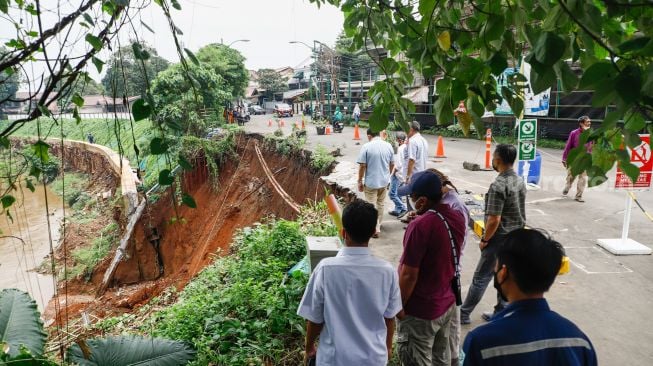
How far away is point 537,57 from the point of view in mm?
1093

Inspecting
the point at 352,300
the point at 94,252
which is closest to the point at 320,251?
the point at 352,300

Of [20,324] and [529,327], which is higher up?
[529,327]

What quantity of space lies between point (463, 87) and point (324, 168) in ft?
33.8

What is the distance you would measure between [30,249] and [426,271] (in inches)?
753

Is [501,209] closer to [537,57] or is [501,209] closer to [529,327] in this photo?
[529,327]

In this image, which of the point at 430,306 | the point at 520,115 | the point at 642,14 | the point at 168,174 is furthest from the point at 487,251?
the point at 168,174

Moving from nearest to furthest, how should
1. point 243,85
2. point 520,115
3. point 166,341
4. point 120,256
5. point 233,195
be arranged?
1. point 520,115
2. point 166,341
3. point 120,256
4. point 233,195
5. point 243,85

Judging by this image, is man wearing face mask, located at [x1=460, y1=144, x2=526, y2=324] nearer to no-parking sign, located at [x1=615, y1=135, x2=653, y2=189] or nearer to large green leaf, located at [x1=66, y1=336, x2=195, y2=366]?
large green leaf, located at [x1=66, y1=336, x2=195, y2=366]

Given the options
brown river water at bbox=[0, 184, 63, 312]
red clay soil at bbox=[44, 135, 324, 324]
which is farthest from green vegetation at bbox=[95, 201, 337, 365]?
brown river water at bbox=[0, 184, 63, 312]

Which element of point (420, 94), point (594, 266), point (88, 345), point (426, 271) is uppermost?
point (420, 94)

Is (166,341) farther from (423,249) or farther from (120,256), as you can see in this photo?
(120,256)

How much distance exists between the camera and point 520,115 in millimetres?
1758

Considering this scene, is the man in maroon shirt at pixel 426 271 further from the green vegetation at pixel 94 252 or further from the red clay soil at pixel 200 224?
the green vegetation at pixel 94 252

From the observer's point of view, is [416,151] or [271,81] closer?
[416,151]
